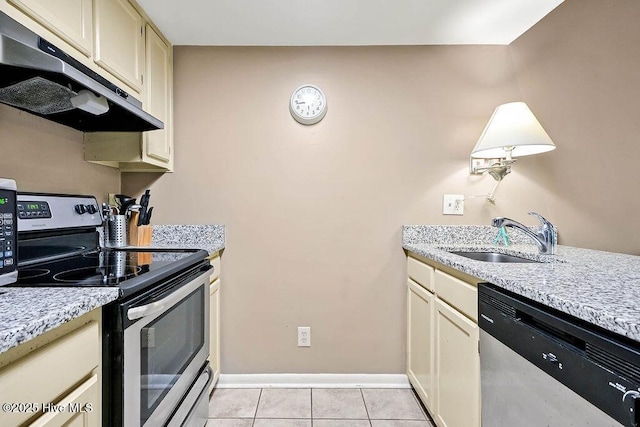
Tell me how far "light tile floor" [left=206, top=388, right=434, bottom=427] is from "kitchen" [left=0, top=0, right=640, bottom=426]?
0.14 m

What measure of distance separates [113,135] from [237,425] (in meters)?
1.66

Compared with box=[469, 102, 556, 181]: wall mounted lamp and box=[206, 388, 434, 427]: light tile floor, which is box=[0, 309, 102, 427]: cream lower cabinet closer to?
box=[206, 388, 434, 427]: light tile floor

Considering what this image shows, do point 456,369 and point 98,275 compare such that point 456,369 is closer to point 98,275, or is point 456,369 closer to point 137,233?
point 98,275

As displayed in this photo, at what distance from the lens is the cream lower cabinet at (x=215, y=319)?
1753 millimetres

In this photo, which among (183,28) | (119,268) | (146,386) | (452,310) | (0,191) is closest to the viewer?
(0,191)

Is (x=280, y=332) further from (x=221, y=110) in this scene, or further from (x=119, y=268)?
(x=221, y=110)

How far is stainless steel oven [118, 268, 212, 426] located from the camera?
0.87 metres

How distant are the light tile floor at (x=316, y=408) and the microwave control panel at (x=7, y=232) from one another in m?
1.28

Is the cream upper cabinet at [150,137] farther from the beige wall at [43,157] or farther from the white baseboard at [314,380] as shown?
the white baseboard at [314,380]

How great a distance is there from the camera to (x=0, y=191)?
797 millimetres

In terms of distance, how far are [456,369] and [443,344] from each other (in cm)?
14

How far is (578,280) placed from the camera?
896 mm

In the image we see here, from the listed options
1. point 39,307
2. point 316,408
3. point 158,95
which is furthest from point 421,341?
point 158,95

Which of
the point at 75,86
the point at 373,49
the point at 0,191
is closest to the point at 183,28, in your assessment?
the point at 75,86
